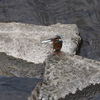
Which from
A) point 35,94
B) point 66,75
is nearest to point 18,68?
point 35,94

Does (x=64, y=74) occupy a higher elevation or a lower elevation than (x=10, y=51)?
higher

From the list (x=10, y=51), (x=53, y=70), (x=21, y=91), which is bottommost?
(x=21, y=91)

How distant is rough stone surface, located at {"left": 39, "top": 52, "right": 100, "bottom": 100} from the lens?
13.2ft

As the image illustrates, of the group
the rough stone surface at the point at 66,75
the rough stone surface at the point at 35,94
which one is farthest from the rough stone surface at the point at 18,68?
the rough stone surface at the point at 66,75

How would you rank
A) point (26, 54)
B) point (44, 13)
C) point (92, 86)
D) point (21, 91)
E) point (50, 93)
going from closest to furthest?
1. point (50, 93)
2. point (92, 86)
3. point (21, 91)
4. point (26, 54)
5. point (44, 13)

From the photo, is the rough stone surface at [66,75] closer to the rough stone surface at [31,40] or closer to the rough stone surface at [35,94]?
the rough stone surface at [35,94]

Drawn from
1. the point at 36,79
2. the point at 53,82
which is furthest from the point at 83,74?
the point at 36,79

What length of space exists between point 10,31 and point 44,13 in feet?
6.19

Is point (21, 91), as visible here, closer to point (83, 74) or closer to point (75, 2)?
point (83, 74)

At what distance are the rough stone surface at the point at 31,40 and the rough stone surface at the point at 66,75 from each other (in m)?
0.59

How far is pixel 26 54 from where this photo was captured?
195 inches

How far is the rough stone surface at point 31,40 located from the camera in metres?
4.97

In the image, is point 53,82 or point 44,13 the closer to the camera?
point 53,82

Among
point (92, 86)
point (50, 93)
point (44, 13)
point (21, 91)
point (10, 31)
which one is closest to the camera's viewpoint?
point (50, 93)
